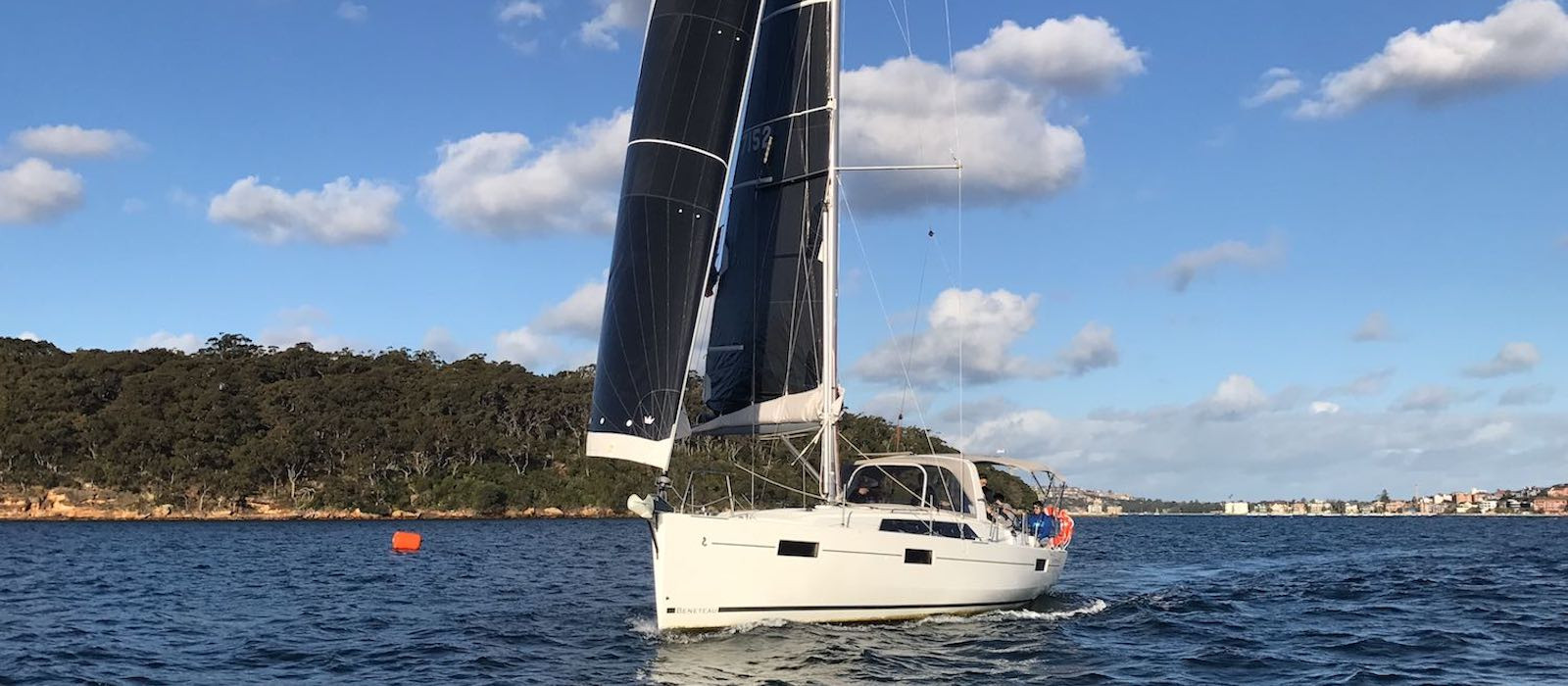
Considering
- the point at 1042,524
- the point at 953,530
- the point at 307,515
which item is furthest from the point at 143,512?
the point at 953,530

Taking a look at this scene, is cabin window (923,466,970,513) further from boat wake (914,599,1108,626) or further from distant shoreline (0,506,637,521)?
distant shoreline (0,506,637,521)

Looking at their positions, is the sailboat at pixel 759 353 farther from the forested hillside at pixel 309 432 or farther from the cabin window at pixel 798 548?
the forested hillside at pixel 309 432

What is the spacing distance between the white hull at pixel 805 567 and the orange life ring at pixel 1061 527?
26.6ft

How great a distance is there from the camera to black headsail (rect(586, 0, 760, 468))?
20.3 meters

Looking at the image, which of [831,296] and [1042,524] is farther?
[1042,524]

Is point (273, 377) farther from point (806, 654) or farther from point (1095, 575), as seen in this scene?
point (806, 654)

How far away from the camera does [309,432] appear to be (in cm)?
10081

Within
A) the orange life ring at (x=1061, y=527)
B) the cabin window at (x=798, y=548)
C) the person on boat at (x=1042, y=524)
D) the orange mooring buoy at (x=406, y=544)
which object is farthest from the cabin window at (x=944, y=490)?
the orange mooring buoy at (x=406, y=544)

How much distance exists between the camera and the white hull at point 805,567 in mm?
19234

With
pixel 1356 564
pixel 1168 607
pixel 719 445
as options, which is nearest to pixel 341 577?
pixel 1168 607

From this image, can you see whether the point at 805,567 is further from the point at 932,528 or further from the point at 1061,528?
the point at 1061,528

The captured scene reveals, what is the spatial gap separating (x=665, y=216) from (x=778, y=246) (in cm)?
390

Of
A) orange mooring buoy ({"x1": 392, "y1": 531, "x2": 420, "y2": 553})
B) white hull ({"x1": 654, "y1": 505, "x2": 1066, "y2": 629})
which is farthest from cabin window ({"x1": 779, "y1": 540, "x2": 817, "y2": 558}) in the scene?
orange mooring buoy ({"x1": 392, "y1": 531, "x2": 420, "y2": 553})

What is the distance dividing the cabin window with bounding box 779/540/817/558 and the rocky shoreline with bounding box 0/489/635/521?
8314 cm
